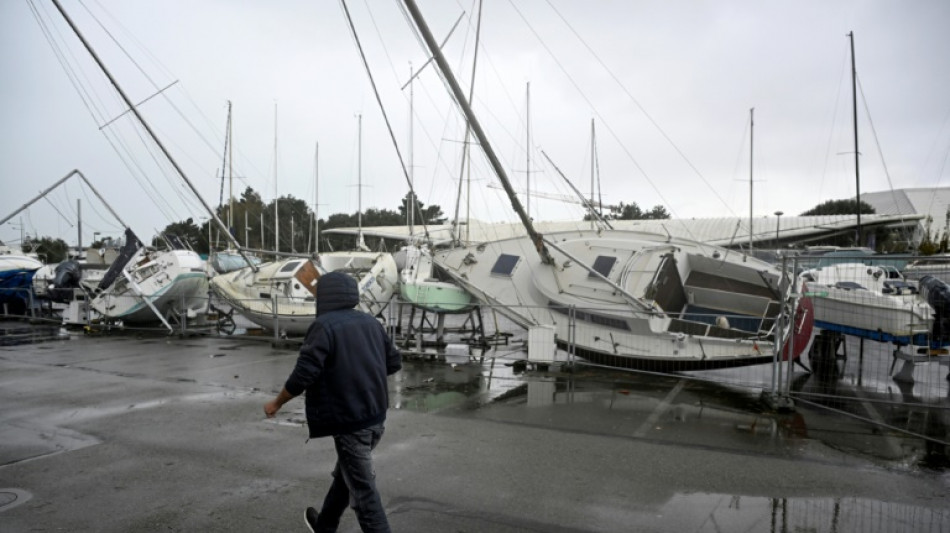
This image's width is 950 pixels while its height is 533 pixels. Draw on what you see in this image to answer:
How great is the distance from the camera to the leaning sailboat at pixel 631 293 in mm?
11070

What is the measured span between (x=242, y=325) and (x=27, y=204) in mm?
8230

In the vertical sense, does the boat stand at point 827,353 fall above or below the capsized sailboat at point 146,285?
below

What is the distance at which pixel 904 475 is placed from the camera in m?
6.26

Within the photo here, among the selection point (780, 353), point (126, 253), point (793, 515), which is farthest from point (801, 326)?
point (126, 253)

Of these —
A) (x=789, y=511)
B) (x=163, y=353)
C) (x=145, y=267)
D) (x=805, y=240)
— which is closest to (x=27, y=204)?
(x=145, y=267)

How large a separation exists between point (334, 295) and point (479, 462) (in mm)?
3122

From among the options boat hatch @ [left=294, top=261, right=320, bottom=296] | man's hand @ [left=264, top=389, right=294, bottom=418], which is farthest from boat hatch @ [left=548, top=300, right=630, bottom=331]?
man's hand @ [left=264, top=389, right=294, bottom=418]

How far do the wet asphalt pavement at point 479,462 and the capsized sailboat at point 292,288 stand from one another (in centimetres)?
682

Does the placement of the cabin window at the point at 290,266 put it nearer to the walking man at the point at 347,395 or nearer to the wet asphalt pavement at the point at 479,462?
the wet asphalt pavement at the point at 479,462

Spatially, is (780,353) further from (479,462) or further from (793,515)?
(479,462)

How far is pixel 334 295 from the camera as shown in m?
4.26

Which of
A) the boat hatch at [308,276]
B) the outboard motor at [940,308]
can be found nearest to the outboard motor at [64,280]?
the boat hatch at [308,276]

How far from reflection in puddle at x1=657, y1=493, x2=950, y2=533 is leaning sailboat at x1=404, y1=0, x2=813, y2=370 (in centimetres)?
512

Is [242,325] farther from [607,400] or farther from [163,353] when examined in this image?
[607,400]
